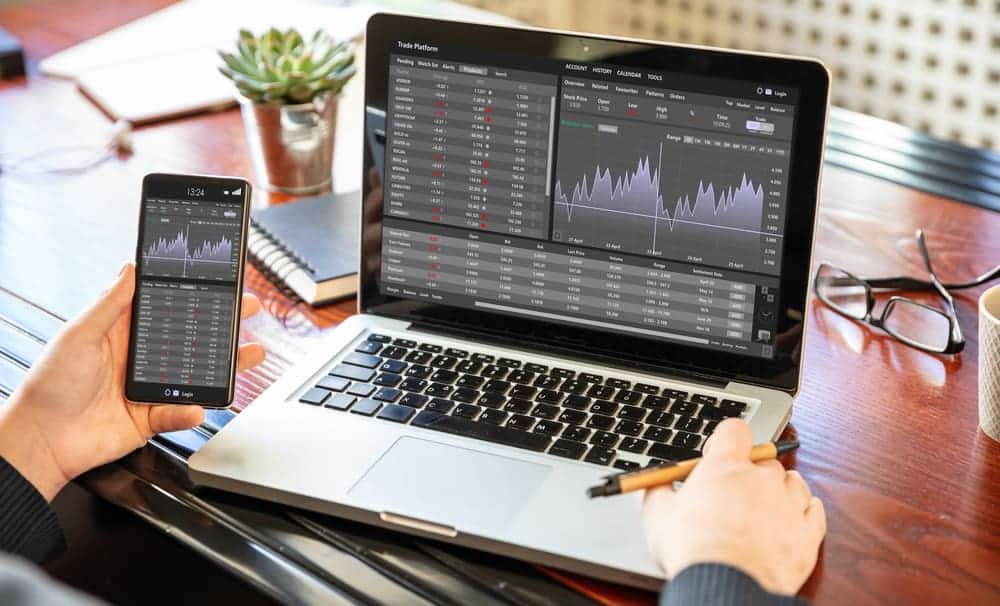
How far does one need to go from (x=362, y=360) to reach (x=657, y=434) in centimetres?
27

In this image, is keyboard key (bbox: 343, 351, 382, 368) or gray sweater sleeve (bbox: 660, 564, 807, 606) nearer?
gray sweater sleeve (bbox: 660, 564, 807, 606)

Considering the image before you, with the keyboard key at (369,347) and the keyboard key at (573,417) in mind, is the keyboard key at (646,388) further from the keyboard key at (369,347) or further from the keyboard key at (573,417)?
the keyboard key at (369,347)

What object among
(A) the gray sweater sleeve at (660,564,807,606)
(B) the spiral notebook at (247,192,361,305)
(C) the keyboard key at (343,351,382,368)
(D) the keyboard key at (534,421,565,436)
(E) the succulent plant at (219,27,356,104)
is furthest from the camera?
(E) the succulent plant at (219,27,356,104)

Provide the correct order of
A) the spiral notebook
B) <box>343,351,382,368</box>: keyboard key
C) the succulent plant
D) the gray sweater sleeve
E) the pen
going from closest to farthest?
the gray sweater sleeve < the pen < <box>343,351,382,368</box>: keyboard key < the spiral notebook < the succulent plant

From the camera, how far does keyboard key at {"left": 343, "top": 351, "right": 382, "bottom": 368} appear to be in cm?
100

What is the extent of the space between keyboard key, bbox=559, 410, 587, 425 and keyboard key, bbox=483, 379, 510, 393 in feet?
0.20

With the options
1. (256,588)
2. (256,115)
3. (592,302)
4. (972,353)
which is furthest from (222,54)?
(972,353)

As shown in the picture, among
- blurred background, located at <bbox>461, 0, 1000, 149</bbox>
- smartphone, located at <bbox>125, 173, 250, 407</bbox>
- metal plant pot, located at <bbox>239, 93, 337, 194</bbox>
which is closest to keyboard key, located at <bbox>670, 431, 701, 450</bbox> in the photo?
smartphone, located at <bbox>125, 173, 250, 407</bbox>

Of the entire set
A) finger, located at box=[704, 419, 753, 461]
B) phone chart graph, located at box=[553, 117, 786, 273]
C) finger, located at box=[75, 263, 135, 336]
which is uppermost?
phone chart graph, located at box=[553, 117, 786, 273]

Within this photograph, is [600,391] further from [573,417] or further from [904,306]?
[904,306]

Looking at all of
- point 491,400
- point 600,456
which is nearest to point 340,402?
point 491,400

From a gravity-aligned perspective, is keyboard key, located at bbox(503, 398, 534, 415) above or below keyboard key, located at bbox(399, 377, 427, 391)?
above

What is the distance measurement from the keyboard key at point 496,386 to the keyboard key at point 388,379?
3.0 inches

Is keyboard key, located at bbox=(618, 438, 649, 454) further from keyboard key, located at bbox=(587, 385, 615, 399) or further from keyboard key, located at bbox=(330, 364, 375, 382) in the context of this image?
keyboard key, located at bbox=(330, 364, 375, 382)
